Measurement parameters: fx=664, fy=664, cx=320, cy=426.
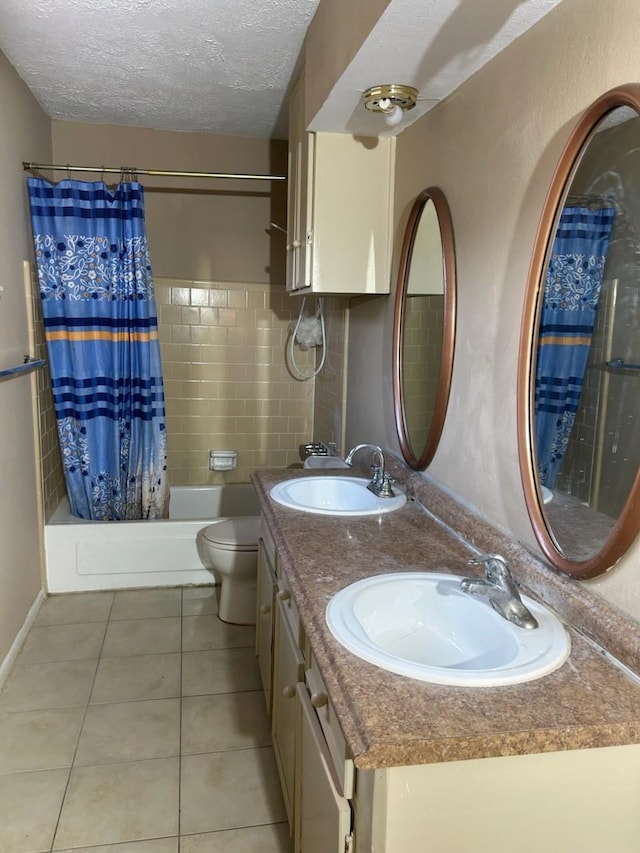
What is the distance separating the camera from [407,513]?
6.64ft

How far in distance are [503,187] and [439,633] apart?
106 cm

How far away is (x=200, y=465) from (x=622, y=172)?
10.5 ft

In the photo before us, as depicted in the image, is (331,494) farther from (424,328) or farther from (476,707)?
(476,707)

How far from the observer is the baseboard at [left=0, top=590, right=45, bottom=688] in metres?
2.51

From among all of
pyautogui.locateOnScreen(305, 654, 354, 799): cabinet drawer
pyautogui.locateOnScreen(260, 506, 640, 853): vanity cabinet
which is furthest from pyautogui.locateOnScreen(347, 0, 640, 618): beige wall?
pyautogui.locateOnScreen(305, 654, 354, 799): cabinet drawer

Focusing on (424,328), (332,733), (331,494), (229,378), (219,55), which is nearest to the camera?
(332,733)

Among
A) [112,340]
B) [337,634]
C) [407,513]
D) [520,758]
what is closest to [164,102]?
[112,340]

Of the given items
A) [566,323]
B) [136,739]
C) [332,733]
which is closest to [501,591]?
[332,733]

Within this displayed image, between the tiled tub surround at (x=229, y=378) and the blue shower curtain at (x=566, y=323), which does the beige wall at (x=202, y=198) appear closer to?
the tiled tub surround at (x=229, y=378)

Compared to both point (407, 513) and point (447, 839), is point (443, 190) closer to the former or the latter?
point (407, 513)

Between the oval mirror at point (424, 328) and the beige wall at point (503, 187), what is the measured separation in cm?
4

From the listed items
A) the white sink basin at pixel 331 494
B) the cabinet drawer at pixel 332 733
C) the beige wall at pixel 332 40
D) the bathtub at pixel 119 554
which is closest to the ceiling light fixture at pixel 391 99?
the beige wall at pixel 332 40

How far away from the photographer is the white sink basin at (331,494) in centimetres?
213

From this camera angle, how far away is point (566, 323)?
1.35 metres
